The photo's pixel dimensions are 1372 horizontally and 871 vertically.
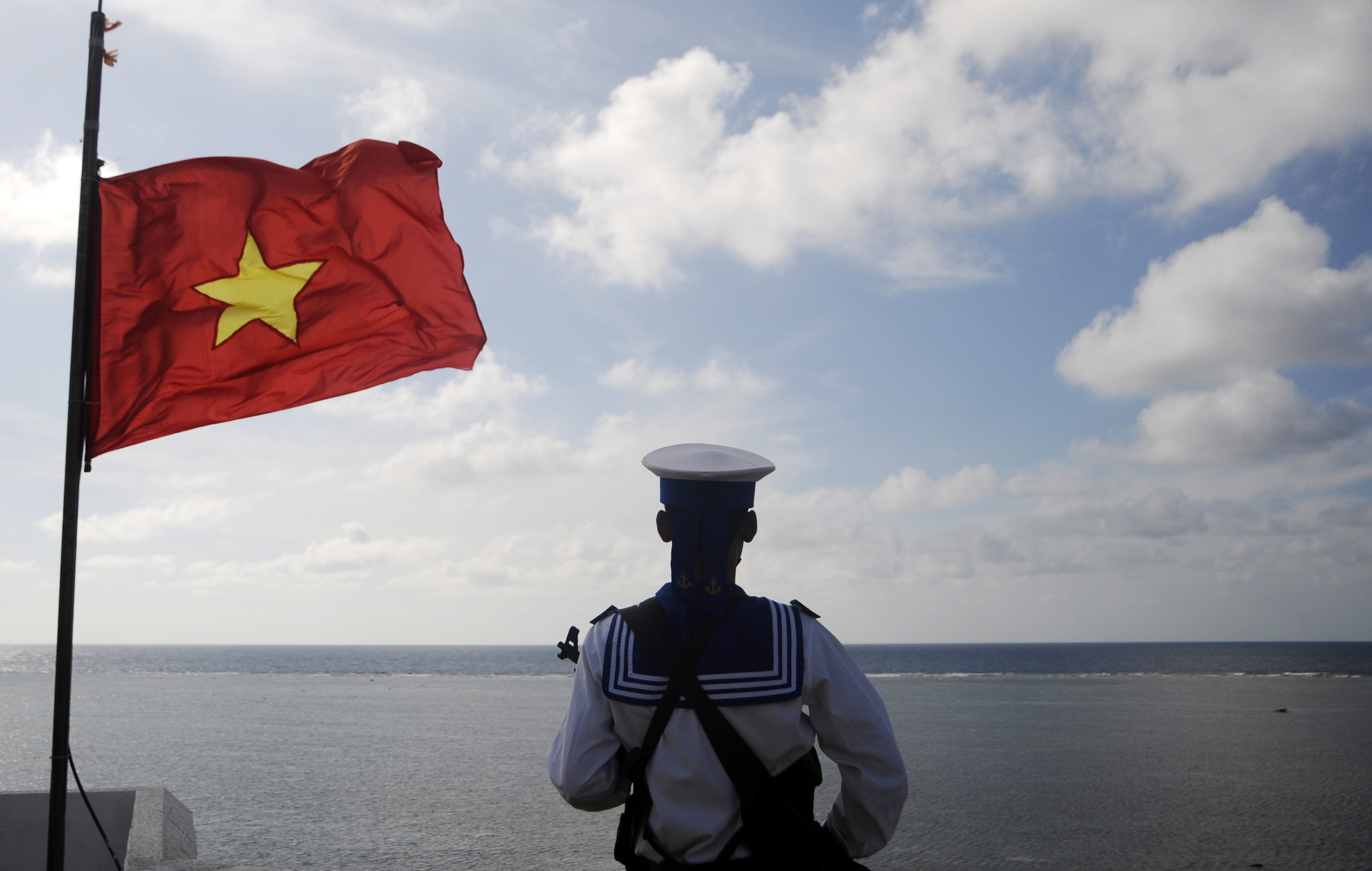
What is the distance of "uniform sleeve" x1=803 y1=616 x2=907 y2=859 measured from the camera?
89.9 inches

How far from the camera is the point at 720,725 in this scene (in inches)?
88.4

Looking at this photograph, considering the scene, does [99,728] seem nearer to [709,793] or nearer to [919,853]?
[919,853]

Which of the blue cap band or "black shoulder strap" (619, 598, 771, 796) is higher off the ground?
the blue cap band

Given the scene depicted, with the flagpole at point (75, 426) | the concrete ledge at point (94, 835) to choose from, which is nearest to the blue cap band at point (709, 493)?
the flagpole at point (75, 426)

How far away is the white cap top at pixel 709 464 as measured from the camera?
2389mm

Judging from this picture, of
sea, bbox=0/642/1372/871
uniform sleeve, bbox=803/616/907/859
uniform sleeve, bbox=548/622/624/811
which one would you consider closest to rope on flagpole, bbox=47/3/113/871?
uniform sleeve, bbox=548/622/624/811

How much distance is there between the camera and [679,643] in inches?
90.8

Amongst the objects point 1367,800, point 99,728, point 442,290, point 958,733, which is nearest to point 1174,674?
point 958,733

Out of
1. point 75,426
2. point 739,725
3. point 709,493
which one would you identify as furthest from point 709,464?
point 75,426

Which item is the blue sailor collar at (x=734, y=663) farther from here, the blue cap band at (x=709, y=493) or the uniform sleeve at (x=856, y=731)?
the blue cap band at (x=709, y=493)

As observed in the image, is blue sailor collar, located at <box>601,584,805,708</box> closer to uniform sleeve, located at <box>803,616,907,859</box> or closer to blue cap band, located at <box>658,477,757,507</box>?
uniform sleeve, located at <box>803,616,907,859</box>

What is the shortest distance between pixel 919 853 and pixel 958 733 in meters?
11.1

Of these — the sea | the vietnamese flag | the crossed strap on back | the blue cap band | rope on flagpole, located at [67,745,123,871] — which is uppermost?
the vietnamese flag

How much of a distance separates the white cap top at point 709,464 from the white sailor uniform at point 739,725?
0.31 metres
